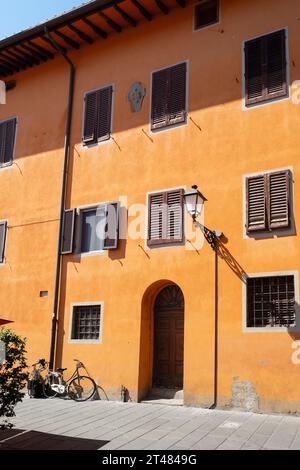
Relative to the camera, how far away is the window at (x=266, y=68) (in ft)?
35.5

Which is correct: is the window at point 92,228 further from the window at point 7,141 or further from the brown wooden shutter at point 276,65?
the brown wooden shutter at point 276,65

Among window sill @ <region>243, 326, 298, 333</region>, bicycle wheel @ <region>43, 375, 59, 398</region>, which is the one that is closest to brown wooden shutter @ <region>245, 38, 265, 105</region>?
window sill @ <region>243, 326, 298, 333</region>

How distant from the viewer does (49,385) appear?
40.0ft

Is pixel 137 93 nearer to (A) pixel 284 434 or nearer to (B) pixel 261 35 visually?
(B) pixel 261 35

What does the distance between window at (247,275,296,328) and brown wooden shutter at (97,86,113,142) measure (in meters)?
5.78

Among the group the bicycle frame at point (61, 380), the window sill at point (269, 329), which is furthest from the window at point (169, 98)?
the bicycle frame at point (61, 380)

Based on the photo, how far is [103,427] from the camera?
8.51 metres

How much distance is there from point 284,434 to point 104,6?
35.9ft

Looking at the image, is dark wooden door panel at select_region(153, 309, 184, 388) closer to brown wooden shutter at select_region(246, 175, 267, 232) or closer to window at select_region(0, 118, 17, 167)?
brown wooden shutter at select_region(246, 175, 267, 232)

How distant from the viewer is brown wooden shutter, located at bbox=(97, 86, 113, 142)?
13367mm

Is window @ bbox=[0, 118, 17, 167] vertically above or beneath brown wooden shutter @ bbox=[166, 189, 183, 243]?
above

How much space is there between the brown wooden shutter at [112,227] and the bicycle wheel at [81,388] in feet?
10.6

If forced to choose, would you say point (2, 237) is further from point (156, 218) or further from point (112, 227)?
point (156, 218)

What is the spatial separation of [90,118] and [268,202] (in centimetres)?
594
